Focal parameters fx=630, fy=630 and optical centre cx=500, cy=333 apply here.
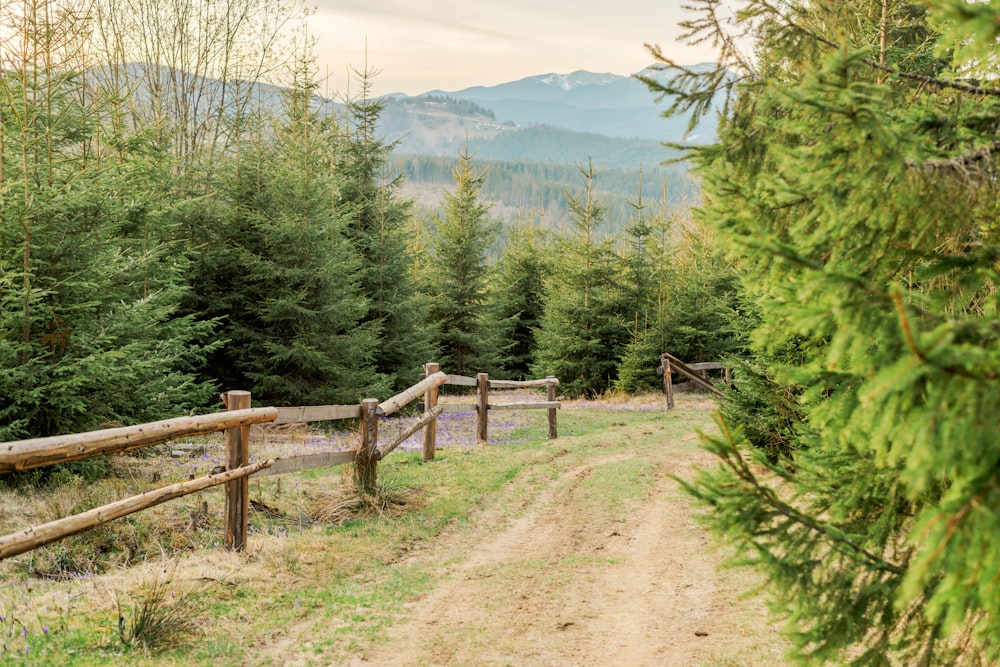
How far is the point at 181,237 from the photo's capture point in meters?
16.5

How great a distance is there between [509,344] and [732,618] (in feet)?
81.4

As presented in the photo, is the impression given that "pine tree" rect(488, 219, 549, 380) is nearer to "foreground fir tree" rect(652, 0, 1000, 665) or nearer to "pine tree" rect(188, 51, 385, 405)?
"pine tree" rect(188, 51, 385, 405)

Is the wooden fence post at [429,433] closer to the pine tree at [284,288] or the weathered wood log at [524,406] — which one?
Result: the weathered wood log at [524,406]

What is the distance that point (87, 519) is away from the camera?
4863mm

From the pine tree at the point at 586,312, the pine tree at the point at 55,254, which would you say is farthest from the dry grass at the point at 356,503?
the pine tree at the point at 586,312

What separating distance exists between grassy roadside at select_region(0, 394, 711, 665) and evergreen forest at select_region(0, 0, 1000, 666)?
343cm

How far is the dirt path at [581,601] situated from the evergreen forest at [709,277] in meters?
0.77

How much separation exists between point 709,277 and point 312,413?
68.8ft

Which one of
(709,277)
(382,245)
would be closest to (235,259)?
(382,245)

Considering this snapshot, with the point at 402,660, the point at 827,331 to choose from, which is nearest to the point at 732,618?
the point at 402,660

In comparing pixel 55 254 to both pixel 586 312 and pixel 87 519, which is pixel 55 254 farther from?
pixel 586 312

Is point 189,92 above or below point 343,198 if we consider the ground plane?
above

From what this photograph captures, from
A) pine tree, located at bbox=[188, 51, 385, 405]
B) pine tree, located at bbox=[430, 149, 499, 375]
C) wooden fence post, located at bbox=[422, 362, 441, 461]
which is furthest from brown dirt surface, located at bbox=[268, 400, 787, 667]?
pine tree, located at bbox=[430, 149, 499, 375]

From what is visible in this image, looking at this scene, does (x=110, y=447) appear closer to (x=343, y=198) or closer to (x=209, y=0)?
(x=343, y=198)
